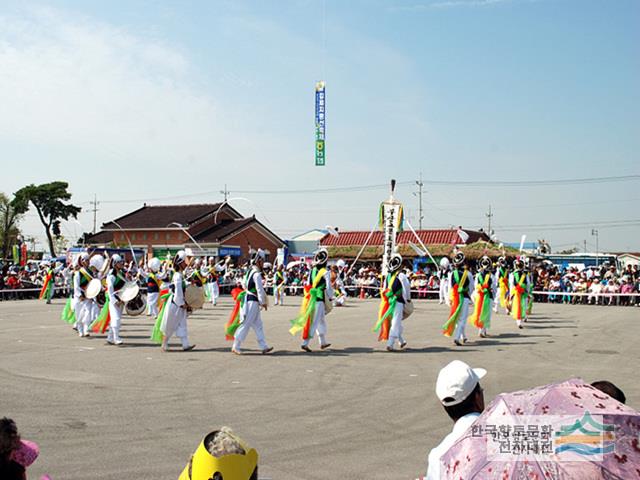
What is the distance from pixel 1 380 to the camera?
1009 cm

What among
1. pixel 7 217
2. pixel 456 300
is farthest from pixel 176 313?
pixel 7 217

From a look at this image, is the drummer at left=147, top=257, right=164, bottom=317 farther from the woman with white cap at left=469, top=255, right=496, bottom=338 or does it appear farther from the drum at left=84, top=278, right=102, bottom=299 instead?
the woman with white cap at left=469, top=255, right=496, bottom=338

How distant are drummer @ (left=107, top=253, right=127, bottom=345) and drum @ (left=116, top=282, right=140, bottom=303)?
0.22 ft

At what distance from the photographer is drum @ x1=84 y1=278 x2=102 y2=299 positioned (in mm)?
15398

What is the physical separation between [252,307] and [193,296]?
4.33 feet

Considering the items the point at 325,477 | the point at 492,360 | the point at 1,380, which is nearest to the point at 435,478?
the point at 325,477

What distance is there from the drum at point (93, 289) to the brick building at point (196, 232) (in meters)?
34.3

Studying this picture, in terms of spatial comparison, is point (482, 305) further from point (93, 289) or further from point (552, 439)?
point (552, 439)

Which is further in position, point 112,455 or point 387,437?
point 387,437

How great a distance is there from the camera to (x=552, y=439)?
2.10 meters

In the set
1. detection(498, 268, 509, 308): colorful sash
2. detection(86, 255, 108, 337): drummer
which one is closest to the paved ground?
detection(86, 255, 108, 337): drummer

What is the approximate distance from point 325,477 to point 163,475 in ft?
4.49

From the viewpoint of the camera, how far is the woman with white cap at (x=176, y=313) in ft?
43.6

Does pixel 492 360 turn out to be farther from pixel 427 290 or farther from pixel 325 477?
pixel 427 290
